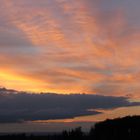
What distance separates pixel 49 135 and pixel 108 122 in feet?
187

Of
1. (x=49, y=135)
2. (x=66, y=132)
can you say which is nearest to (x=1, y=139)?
(x=49, y=135)

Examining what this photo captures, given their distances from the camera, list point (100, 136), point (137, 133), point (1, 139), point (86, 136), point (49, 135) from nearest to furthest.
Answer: point (137, 133), point (100, 136), point (86, 136), point (49, 135), point (1, 139)

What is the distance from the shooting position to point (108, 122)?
394 ft

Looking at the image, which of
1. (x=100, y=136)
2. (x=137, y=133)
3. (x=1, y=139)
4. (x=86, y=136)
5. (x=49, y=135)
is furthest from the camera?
(x=1, y=139)

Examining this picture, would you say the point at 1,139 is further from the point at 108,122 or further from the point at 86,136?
the point at 108,122

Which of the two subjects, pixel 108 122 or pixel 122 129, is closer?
pixel 122 129

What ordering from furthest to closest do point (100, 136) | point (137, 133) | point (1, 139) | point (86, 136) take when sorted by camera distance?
point (1, 139) → point (86, 136) → point (100, 136) → point (137, 133)

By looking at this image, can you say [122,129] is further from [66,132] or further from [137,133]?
[66,132]

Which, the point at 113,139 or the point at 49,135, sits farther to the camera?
the point at 49,135

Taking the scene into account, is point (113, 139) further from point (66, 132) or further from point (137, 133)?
point (66, 132)

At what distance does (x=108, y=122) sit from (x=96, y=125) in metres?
3.14

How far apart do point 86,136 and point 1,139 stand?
61667 millimetres

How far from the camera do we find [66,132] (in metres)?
134

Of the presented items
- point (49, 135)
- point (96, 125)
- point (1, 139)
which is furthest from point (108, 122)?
point (1, 139)
